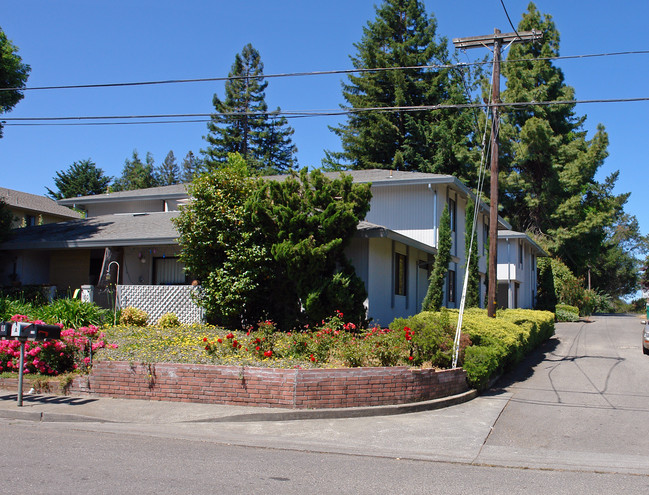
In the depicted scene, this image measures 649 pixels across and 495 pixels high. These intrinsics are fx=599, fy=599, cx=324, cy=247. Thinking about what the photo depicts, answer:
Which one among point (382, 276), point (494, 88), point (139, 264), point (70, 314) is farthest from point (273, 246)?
point (494, 88)

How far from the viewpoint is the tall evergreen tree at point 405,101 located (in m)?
43.2

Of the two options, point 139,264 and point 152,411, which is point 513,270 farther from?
point 152,411

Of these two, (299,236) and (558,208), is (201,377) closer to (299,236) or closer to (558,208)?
(299,236)

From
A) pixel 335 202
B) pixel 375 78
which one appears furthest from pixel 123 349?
pixel 375 78

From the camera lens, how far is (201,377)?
1092cm

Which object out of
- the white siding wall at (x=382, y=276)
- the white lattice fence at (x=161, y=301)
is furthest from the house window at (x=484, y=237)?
the white lattice fence at (x=161, y=301)

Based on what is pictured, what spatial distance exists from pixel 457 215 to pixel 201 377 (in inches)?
677

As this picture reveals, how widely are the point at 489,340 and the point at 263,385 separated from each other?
646 centimetres

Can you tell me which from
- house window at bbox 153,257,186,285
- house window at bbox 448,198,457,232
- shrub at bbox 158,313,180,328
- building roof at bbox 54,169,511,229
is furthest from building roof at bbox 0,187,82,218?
house window at bbox 448,198,457,232

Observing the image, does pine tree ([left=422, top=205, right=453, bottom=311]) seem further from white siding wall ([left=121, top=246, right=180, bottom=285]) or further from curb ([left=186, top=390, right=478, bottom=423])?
curb ([left=186, top=390, right=478, bottom=423])

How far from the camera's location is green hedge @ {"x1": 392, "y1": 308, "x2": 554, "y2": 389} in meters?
13.0

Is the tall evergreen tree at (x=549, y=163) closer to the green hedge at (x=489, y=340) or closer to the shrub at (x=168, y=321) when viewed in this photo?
the green hedge at (x=489, y=340)

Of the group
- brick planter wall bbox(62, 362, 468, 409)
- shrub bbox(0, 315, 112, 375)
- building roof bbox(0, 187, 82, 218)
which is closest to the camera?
brick planter wall bbox(62, 362, 468, 409)

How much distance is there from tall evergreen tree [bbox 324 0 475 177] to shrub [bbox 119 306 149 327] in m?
29.4
